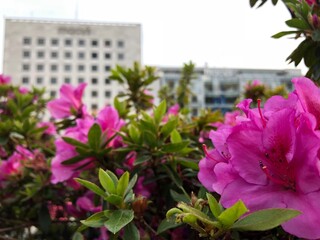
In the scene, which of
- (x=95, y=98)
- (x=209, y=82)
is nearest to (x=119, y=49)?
(x=95, y=98)

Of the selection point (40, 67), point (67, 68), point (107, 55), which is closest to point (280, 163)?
point (107, 55)

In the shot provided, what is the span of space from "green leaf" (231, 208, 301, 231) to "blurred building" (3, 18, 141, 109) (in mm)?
38915

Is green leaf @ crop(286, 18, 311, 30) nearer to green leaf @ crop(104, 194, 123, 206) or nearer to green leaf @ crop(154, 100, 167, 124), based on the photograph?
green leaf @ crop(154, 100, 167, 124)

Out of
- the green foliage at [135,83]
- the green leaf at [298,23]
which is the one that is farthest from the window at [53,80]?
the green leaf at [298,23]

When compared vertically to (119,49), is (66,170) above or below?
below

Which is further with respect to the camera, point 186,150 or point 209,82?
point 209,82

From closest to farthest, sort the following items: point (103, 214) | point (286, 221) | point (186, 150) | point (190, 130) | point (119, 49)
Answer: point (286, 221)
point (103, 214)
point (186, 150)
point (190, 130)
point (119, 49)

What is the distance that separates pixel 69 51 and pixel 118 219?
42434mm

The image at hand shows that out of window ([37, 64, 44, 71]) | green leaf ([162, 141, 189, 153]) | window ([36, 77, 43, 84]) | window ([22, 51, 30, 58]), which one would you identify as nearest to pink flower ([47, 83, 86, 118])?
green leaf ([162, 141, 189, 153])

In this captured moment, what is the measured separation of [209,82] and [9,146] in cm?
3597

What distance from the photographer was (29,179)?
140cm

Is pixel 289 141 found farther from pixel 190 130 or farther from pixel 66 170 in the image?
pixel 190 130

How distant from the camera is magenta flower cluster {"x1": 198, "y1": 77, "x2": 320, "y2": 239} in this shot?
0.46 meters

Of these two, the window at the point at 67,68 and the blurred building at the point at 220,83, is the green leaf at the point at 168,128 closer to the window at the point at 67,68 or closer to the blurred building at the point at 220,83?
the blurred building at the point at 220,83
